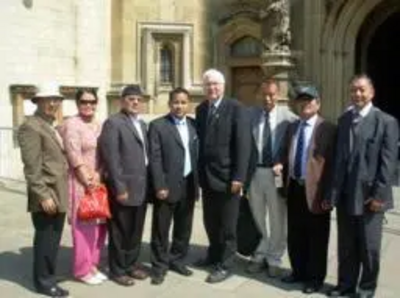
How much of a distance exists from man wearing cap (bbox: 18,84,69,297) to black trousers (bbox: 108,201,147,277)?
1.77 feet

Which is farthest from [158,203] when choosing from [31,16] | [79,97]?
[31,16]

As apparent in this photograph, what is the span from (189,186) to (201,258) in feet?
3.21

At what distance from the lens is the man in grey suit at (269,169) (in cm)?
717

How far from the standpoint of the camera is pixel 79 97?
269 inches

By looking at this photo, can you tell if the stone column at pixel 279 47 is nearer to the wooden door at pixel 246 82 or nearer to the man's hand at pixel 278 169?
the wooden door at pixel 246 82

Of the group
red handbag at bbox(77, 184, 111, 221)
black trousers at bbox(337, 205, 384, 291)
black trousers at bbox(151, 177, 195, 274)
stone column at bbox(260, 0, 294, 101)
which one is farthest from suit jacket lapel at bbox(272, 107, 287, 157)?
stone column at bbox(260, 0, 294, 101)

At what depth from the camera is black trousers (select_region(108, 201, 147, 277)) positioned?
6941mm

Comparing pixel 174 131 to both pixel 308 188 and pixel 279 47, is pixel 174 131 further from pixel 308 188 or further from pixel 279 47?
pixel 279 47

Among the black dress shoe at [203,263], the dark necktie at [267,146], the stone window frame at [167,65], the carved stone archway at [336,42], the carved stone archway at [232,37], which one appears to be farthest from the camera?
the stone window frame at [167,65]

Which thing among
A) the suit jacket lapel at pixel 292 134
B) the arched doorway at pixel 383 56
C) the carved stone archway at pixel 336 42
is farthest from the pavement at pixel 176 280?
the arched doorway at pixel 383 56

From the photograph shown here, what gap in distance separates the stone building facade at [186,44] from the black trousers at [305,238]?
844 centimetres

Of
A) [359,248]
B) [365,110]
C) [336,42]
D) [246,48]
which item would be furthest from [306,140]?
[246,48]

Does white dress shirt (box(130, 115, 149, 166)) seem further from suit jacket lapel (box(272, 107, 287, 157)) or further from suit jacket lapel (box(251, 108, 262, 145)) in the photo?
suit jacket lapel (box(272, 107, 287, 157))

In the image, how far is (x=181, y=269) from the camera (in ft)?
23.7
